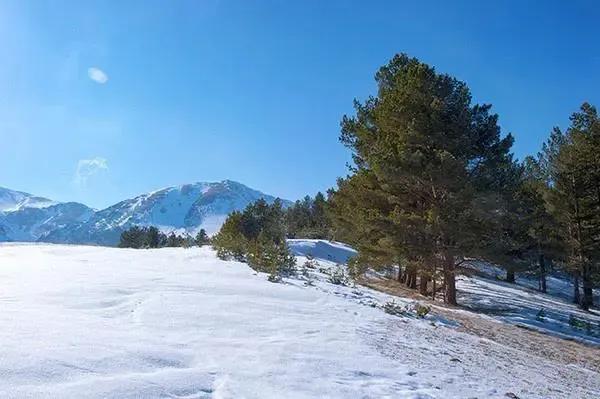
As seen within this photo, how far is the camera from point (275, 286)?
10.5 m

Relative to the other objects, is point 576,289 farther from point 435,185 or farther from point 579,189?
point 435,185

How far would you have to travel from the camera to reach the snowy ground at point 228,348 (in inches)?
151

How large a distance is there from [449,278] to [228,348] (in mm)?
11454

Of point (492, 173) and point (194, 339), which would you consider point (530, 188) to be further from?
point (194, 339)

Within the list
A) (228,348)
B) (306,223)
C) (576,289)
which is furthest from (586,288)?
(306,223)

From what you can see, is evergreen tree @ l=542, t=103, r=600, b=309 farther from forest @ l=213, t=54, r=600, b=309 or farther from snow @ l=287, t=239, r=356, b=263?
snow @ l=287, t=239, r=356, b=263

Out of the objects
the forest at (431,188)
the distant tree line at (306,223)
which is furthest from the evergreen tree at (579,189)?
the distant tree line at (306,223)

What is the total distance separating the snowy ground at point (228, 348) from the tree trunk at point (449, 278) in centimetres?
512

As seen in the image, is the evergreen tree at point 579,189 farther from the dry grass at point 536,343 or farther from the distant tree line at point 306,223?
the distant tree line at point 306,223

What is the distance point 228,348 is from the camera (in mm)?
5148

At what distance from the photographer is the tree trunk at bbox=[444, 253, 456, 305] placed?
15.0 metres

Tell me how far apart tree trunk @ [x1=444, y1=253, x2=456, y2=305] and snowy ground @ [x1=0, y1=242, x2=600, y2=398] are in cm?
512

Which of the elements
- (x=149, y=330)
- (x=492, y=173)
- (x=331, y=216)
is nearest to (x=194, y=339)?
(x=149, y=330)

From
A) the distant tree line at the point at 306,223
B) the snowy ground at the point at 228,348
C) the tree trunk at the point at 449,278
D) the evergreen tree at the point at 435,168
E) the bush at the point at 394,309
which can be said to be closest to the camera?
the snowy ground at the point at 228,348
